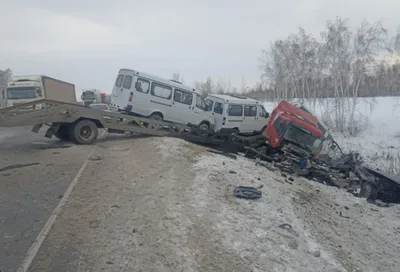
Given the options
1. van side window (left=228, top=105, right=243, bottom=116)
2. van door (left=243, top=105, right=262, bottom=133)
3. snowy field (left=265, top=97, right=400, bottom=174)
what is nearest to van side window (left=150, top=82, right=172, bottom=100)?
van side window (left=228, top=105, right=243, bottom=116)

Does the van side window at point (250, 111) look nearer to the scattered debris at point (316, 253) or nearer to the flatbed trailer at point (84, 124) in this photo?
the flatbed trailer at point (84, 124)

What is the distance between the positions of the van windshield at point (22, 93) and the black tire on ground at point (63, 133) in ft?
36.9

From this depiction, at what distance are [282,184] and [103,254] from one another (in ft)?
19.0

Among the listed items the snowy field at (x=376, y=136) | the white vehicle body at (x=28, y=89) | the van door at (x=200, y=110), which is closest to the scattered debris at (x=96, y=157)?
the van door at (x=200, y=110)

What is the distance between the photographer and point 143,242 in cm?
490

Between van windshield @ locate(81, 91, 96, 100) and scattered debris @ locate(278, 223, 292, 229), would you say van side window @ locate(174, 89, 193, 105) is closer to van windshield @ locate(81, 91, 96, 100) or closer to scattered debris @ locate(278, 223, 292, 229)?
scattered debris @ locate(278, 223, 292, 229)

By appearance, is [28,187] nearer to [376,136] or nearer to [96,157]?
[96,157]

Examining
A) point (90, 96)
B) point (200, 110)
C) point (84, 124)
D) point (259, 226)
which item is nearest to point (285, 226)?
point (259, 226)

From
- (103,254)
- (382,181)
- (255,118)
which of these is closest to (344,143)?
(255,118)

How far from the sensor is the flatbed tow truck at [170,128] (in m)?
11.1

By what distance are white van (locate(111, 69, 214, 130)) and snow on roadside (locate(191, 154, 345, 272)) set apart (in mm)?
7829

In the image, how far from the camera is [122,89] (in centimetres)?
1598

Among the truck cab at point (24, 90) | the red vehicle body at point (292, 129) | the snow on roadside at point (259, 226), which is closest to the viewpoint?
the snow on roadside at point (259, 226)

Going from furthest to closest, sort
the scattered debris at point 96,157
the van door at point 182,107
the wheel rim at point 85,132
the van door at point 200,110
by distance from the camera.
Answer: the van door at point 200,110
the van door at point 182,107
the wheel rim at point 85,132
the scattered debris at point 96,157
